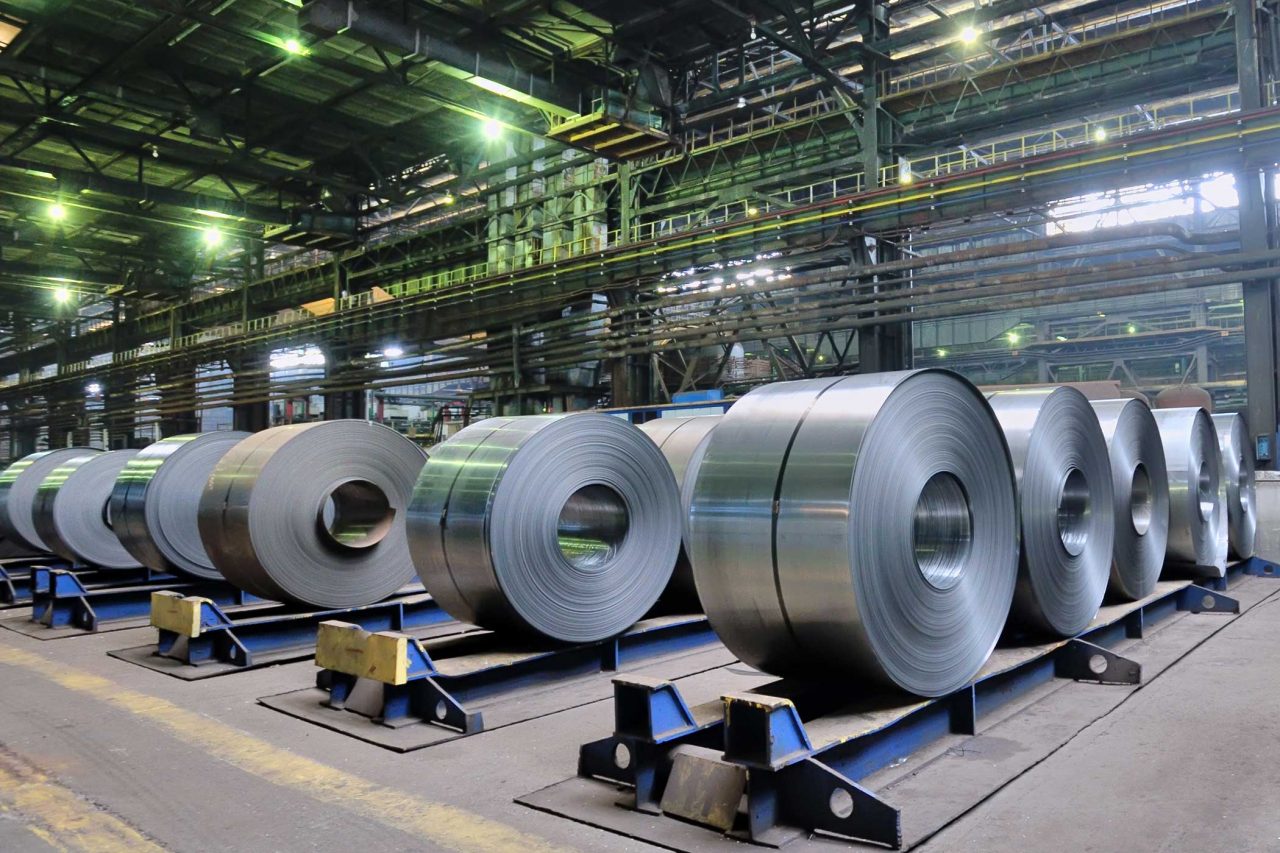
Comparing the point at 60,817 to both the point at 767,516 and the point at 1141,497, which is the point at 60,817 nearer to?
the point at 767,516

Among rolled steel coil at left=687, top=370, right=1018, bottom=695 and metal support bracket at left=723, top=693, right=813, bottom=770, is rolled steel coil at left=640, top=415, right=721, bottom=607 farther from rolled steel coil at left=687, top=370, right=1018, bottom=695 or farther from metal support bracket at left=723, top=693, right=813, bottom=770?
metal support bracket at left=723, top=693, right=813, bottom=770

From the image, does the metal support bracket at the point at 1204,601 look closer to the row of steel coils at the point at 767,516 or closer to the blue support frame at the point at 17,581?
the row of steel coils at the point at 767,516

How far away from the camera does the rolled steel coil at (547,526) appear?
5070 millimetres

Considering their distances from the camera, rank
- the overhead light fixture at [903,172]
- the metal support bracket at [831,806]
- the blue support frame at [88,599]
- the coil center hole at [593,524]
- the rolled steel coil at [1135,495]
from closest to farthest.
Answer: the metal support bracket at [831,806] < the coil center hole at [593,524] < the rolled steel coil at [1135,495] < the blue support frame at [88,599] < the overhead light fixture at [903,172]

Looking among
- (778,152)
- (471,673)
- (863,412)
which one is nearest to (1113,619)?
(863,412)

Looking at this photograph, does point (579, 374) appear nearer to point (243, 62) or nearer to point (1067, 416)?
point (243, 62)

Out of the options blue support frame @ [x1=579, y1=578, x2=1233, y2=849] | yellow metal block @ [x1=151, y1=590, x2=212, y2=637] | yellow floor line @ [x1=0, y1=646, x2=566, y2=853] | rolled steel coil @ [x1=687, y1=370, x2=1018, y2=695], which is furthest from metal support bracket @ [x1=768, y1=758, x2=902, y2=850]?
yellow metal block @ [x1=151, y1=590, x2=212, y2=637]

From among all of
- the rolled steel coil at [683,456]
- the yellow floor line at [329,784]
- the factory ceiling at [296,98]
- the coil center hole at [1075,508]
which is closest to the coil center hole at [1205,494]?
the coil center hole at [1075,508]

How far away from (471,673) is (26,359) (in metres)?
41.1

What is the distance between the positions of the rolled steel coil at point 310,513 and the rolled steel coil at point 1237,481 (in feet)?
24.5

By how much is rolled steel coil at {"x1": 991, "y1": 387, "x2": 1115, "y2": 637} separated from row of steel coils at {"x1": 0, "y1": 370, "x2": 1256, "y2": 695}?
2cm

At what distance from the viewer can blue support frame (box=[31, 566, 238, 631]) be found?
24.3 ft

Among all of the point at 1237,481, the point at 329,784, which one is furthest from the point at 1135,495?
the point at 329,784

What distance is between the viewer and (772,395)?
4117 mm
